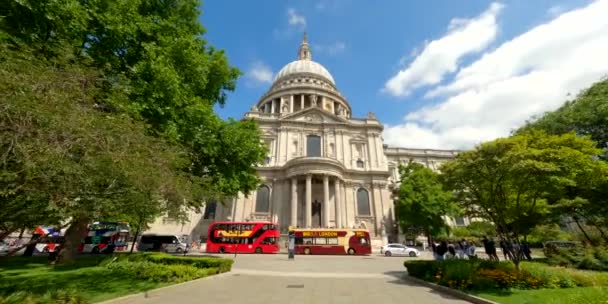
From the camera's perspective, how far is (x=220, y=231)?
94.9 ft

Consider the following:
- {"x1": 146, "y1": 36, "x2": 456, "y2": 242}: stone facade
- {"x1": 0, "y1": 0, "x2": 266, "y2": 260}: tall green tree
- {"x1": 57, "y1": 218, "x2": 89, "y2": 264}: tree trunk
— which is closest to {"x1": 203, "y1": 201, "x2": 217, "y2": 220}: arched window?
{"x1": 146, "y1": 36, "x2": 456, "y2": 242}: stone facade

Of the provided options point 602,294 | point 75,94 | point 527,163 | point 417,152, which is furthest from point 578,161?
point 417,152

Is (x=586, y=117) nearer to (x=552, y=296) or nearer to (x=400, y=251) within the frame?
(x=400, y=251)

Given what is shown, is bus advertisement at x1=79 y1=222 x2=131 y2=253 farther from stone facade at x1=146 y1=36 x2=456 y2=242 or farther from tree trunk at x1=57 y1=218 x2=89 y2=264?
tree trunk at x1=57 y1=218 x2=89 y2=264

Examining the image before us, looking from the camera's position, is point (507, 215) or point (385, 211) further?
point (385, 211)

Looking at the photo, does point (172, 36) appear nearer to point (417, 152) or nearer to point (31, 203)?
point (31, 203)

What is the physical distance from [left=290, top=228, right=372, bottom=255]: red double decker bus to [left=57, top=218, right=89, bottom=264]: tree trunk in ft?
61.5

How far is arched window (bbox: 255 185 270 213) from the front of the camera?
39400 millimetres

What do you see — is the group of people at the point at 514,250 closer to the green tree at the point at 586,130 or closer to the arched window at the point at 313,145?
the green tree at the point at 586,130

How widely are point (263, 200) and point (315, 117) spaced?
1723 centimetres

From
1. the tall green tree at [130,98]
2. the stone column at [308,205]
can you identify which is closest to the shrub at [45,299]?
the tall green tree at [130,98]

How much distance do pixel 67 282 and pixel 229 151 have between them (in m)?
8.78

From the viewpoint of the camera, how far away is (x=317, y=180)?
130 feet

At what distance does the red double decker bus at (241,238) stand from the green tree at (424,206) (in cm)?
1829
